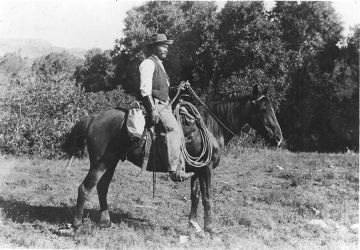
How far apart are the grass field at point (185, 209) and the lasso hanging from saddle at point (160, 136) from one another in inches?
48.9

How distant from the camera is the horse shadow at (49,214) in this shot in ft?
23.4

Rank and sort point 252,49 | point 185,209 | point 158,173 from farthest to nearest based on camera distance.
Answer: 1. point 252,49
2. point 158,173
3. point 185,209

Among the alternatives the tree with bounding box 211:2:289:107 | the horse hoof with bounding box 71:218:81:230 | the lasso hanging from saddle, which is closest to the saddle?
the lasso hanging from saddle

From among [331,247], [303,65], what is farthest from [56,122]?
[303,65]

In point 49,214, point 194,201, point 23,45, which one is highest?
point 23,45

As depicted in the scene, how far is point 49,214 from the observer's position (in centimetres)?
750

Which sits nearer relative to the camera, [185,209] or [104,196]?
[104,196]

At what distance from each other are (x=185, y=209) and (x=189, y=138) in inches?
87.4

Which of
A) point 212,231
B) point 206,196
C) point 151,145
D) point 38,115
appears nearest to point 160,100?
point 151,145

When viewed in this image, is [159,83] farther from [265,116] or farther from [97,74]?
[97,74]

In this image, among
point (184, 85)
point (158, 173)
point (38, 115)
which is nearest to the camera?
point (184, 85)

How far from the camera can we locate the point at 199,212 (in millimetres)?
8070

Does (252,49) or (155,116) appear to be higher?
(252,49)

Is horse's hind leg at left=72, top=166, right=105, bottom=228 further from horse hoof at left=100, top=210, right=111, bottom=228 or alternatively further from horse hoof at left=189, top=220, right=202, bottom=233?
horse hoof at left=189, top=220, right=202, bottom=233
